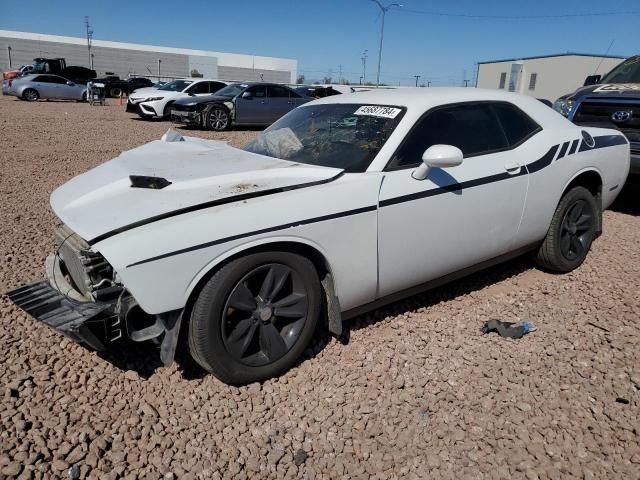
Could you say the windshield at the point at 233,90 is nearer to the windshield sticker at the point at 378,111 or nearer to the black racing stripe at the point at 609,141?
the black racing stripe at the point at 609,141

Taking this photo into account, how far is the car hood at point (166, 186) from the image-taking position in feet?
8.32

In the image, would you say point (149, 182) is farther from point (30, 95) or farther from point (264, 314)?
point (30, 95)

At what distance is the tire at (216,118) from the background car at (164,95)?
2668 millimetres

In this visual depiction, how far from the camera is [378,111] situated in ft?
11.3

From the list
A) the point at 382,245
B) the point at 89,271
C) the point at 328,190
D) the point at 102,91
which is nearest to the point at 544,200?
the point at 382,245

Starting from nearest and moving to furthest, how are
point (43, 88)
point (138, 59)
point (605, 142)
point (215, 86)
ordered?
point (605, 142) → point (215, 86) → point (43, 88) → point (138, 59)

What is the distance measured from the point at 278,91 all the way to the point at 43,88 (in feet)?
50.7

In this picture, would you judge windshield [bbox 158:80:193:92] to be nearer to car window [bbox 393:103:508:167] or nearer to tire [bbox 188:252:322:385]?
car window [bbox 393:103:508:167]

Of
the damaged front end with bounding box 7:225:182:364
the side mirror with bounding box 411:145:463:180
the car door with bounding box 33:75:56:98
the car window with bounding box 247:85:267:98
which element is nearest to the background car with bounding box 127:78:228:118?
the car window with bounding box 247:85:267:98

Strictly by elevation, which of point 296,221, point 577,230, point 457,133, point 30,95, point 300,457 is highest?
point 457,133

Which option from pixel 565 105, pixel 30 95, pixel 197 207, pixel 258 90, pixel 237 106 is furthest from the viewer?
pixel 30 95

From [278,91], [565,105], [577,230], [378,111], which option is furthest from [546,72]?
[378,111]

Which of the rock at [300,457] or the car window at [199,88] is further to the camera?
the car window at [199,88]

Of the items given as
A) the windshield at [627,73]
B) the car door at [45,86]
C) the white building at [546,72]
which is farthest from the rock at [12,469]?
the white building at [546,72]
